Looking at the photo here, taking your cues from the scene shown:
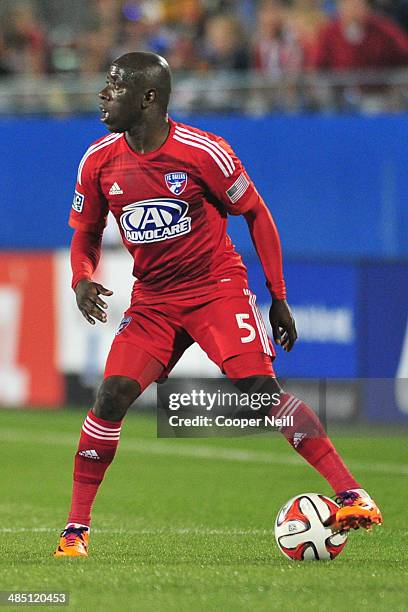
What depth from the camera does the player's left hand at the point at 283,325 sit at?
6.23 m

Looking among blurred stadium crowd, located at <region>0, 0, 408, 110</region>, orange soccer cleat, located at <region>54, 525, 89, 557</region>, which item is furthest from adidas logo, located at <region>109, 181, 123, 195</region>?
blurred stadium crowd, located at <region>0, 0, 408, 110</region>

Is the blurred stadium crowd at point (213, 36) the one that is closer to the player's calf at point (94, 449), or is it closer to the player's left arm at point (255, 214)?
the player's left arm at point (255, 214)

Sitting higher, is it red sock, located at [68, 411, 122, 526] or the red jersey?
the red jersey

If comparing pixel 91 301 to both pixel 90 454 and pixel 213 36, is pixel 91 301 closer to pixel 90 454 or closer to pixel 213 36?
pixel 90 454

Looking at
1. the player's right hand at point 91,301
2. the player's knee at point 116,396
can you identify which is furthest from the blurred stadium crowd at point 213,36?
the player's knee at point 116,396

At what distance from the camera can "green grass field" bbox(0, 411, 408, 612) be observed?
205 inches

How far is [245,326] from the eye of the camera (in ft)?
20.4

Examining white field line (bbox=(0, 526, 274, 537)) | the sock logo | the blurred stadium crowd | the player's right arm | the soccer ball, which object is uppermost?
the blurred stadium crowd

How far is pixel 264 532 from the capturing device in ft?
24.1

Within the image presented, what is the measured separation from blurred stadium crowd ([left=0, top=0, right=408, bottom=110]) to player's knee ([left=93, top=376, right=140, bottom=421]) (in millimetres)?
7564

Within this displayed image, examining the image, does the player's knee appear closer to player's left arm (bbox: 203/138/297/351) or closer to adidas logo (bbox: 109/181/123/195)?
player's left arm (bbox: 203/138/297/351)

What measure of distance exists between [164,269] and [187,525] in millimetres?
1938

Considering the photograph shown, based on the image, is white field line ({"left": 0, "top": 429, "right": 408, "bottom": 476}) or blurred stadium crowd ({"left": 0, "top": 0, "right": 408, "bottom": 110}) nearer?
white field line ({"left": 0, "top": 429, "right": 408, "bottom": 476})

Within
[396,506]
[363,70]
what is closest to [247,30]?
[363,70]
